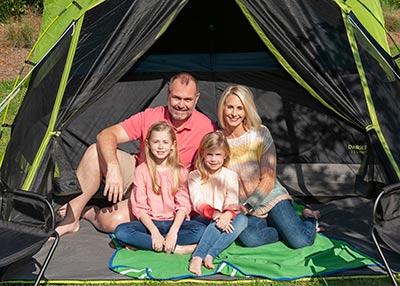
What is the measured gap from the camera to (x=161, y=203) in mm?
4539

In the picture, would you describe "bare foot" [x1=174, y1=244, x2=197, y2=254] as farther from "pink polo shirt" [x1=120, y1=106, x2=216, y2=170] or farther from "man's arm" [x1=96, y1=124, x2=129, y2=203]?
"pink polo shirt" [x1=120, y1=106, x2=216, y2=170]

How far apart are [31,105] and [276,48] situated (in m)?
1.64

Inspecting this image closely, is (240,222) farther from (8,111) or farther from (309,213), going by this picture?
(8,111)

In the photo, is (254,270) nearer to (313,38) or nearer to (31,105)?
(313,38)

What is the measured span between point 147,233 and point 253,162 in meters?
0.85

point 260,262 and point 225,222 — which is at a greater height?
point 225,222

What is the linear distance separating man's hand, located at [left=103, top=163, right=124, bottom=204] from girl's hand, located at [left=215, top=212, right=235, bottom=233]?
62 centimetres

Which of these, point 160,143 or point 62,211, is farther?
point 62,211

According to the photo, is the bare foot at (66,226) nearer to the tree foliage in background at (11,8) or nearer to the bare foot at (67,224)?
the bare foot at (67,224)

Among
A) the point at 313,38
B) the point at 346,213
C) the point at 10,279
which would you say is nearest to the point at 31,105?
the point at 10,279

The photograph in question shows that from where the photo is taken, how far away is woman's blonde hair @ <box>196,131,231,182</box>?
14.7ft

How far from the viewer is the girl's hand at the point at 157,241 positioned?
14.2ft

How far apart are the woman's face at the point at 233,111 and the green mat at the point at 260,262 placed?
809 millimetres

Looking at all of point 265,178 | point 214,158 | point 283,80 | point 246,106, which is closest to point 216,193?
point 214,158
